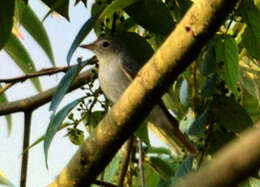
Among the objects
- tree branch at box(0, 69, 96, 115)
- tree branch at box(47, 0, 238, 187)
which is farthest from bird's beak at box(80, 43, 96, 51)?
tree branch at box(47, 0, 238, 187)

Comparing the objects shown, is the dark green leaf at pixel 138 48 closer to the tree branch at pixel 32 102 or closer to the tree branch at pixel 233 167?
the tree branch at pixel 32 102

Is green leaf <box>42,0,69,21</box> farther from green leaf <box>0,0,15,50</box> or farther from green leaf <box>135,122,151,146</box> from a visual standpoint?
green leaf <box>135,122,151,146</box>

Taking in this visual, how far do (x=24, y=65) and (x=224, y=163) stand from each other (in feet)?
8.69

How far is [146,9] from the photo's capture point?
1.71 metres

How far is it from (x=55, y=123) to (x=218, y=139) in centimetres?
66

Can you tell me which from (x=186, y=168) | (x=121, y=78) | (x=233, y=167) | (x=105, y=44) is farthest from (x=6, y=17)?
(x=105, y=44)

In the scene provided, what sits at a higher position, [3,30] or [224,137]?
[3,30]

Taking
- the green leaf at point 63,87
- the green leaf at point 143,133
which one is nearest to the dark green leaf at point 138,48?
the green leaf at point 63,87

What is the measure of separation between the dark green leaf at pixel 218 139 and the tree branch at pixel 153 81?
0.76 metres

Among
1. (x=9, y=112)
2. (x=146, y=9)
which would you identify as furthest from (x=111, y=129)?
(x=9, y=112)

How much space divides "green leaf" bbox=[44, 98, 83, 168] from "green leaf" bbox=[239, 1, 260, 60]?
2.11 ft

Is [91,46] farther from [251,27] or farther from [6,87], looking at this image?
[251,27]

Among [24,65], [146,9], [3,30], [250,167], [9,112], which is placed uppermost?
[24,65]

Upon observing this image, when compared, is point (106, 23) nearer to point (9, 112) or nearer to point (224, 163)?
point (9, 112)
